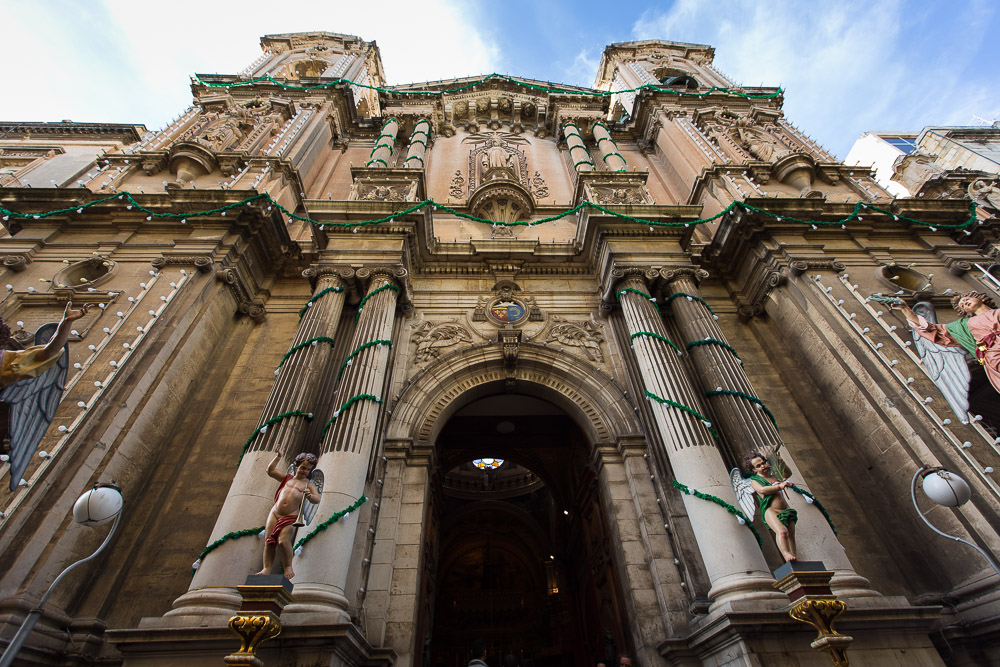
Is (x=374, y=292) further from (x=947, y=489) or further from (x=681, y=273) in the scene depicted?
(x=947, y=489)

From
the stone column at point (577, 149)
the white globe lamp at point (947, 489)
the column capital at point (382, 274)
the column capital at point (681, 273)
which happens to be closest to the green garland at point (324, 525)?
the column capital at point (382, 274)

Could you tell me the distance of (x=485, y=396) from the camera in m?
9.68

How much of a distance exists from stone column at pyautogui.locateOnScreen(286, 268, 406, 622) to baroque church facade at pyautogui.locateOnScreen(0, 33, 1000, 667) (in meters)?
0.04

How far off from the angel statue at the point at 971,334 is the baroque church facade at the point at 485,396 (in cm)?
68

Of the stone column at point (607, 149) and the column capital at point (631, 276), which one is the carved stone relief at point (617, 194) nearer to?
the stone column at point (607, 149)

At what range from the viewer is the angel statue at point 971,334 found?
6180 millimetres

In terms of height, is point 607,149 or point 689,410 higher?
point 607,149

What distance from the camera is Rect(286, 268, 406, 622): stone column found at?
5.35m

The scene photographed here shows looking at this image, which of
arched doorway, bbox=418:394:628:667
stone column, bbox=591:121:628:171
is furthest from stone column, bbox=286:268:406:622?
stone column, bbox=591:121:628:171

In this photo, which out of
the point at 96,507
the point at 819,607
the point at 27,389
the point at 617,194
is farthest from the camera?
the point at 617,194

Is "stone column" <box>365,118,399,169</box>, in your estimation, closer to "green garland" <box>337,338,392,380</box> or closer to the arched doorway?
"green garland" <box>337,338,392,380</box>

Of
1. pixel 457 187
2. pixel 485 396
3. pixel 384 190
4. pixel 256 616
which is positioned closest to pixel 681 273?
pixel 485 396

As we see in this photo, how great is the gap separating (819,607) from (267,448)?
271 inches

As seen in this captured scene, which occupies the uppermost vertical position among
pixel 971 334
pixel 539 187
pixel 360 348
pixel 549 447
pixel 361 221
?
Result: pixel 539 187
